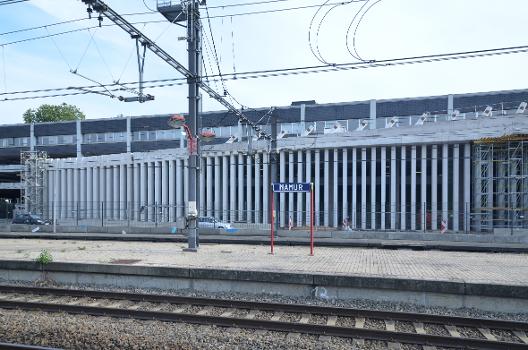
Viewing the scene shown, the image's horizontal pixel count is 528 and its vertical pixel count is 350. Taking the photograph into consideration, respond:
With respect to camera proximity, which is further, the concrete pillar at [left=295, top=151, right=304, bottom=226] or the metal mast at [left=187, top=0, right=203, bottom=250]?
the concrete pillar at [left=295, top=151, right=304, bottom=226]

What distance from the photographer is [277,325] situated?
29.9ft

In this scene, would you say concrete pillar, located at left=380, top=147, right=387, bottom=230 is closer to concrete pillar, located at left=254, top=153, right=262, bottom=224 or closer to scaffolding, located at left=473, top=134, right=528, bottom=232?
scaffolding, located at left=473, top=134, right=528, bottom=232

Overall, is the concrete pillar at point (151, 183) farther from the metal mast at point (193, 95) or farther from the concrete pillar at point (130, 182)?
the metal mast at point (193, 95)

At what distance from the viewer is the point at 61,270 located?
14008 millimetres

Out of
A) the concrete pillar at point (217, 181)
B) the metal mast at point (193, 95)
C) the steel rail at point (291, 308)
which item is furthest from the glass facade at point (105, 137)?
the steel rail at point (291, 308)

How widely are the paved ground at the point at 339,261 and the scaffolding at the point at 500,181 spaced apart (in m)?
12.0

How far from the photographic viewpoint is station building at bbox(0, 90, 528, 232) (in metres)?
29.9

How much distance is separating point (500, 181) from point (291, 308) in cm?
2462

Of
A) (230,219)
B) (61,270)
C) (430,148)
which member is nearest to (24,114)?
(230,219)

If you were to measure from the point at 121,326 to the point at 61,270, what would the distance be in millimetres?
5718

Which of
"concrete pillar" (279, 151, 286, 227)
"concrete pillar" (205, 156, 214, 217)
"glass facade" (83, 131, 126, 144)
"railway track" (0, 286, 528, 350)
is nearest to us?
"railway track" (0, 286, 528, 350)

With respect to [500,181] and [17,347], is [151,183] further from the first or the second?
[17,347]

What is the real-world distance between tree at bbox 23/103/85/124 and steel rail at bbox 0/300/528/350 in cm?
7586

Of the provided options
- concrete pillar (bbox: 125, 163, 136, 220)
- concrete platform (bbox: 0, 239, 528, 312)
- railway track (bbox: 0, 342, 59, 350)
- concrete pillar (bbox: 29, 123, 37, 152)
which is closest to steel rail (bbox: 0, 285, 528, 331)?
concrete platform (bbox: 0, 239, 528, 312)
